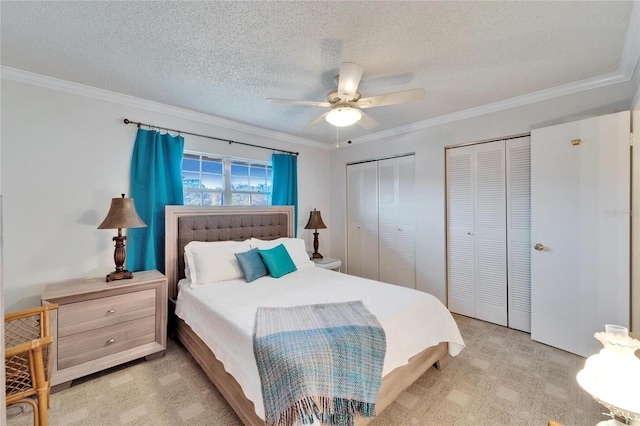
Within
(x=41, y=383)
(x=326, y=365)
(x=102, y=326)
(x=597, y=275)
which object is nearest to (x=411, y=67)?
(x=326, y=365)

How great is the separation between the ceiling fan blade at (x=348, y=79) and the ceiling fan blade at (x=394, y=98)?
0.10 metres

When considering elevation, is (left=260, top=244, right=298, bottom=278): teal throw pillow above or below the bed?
above

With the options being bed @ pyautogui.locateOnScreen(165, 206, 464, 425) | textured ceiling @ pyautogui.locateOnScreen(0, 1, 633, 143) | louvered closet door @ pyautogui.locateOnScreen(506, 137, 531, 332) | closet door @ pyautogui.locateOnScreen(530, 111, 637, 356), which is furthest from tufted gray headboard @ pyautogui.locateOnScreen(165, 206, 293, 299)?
closet door @ pyautogui.locateOnScreen(530, 111, 637, 356)

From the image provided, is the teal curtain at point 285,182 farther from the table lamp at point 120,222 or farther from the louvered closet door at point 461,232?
the louvered closet door at point 461,232

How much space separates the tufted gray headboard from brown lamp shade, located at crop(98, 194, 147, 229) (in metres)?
0.46

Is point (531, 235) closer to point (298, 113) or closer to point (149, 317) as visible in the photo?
point (298, 113)

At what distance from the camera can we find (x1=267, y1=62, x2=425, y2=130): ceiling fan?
1958mm

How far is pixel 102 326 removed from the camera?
2215 mm

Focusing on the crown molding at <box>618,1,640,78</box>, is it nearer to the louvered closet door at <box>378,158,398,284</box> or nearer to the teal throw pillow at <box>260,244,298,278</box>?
the louvered closet door at <box>378,158,398,284</box>

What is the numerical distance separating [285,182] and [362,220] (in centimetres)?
144

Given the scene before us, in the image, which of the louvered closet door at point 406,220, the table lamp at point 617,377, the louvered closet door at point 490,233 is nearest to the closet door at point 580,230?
the louvered closet door at point 490,233

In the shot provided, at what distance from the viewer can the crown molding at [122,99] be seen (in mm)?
2255

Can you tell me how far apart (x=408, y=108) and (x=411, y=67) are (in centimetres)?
98

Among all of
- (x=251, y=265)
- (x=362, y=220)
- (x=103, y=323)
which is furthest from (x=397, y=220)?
(x=103, y=323)
